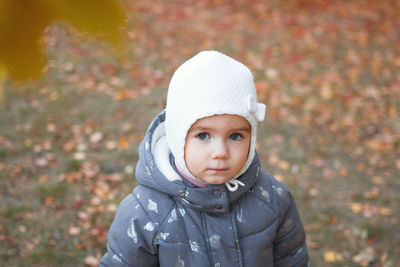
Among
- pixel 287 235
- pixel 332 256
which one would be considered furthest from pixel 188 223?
pixel 332 256

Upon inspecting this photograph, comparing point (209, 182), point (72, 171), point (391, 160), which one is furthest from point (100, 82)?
point (209, 182)

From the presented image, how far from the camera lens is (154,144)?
6.07 ft

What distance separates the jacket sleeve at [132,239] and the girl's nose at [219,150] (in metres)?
0.39

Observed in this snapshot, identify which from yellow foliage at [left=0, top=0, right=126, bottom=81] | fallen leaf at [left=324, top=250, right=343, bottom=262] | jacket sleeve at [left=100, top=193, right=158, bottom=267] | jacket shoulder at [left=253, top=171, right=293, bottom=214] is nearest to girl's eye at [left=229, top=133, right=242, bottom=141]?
jacket shoulder at [left=253, top=171, right=293, bottom=214]

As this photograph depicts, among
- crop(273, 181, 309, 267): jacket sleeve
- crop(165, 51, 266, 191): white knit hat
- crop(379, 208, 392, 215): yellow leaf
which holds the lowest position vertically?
crop(379, 208, 392, 215): yellow leaf

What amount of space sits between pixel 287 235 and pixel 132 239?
69 centimetres

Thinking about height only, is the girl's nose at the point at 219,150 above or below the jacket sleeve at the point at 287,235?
above

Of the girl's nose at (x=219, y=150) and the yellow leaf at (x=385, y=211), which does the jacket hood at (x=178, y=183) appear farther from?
the yellow leaf at (x=385, y=211)

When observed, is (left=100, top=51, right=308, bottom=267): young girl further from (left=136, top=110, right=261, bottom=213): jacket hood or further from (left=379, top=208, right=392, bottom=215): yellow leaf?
(left=379, top=208, right=392, bottom=215): yellow leaf

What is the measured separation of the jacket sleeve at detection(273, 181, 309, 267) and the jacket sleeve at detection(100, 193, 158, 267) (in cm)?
55

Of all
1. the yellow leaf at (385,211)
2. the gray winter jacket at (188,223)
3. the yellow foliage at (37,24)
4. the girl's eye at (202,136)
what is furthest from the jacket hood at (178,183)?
the yellow leaf at (385,211)

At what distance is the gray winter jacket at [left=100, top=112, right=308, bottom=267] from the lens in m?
1.67

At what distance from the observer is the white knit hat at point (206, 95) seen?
→ 151cm

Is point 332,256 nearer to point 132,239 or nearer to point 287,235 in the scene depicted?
point 287,235
